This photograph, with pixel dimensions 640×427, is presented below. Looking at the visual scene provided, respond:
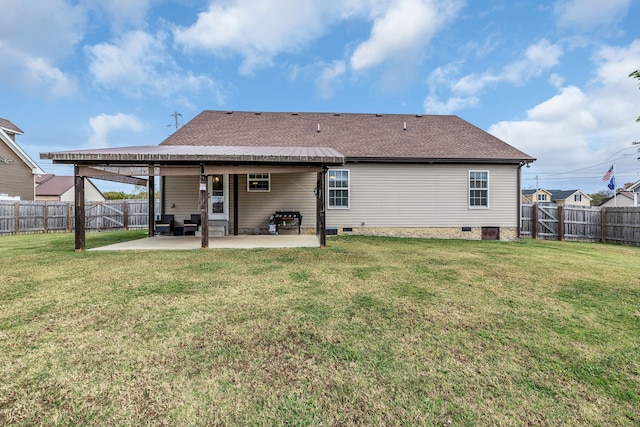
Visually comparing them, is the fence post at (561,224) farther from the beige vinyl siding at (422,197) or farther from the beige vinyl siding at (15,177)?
the beige vinyl siding at (15,177)

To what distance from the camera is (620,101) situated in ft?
85.4

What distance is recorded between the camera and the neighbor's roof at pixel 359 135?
10711 millimetres

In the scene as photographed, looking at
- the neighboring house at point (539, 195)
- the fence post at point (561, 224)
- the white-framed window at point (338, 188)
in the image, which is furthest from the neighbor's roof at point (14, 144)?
the neighboring house at point (539, 195)

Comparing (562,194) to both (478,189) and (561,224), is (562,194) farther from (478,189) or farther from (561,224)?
(478,189)

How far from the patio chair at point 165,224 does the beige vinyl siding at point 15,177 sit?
13.0m

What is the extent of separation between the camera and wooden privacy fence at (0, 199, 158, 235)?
39.8 feet

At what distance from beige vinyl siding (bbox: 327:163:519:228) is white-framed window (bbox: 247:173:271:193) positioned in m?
2.58

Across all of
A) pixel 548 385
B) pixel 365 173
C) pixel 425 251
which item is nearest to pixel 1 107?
pixel 365 173

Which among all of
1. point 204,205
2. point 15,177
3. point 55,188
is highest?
point 55,188

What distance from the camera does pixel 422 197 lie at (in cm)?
1084

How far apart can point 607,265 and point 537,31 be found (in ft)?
38.4

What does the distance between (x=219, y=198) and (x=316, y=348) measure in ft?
28.1

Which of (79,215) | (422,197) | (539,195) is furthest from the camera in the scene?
(539,195)

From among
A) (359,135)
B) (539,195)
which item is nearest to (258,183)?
(359,135)
